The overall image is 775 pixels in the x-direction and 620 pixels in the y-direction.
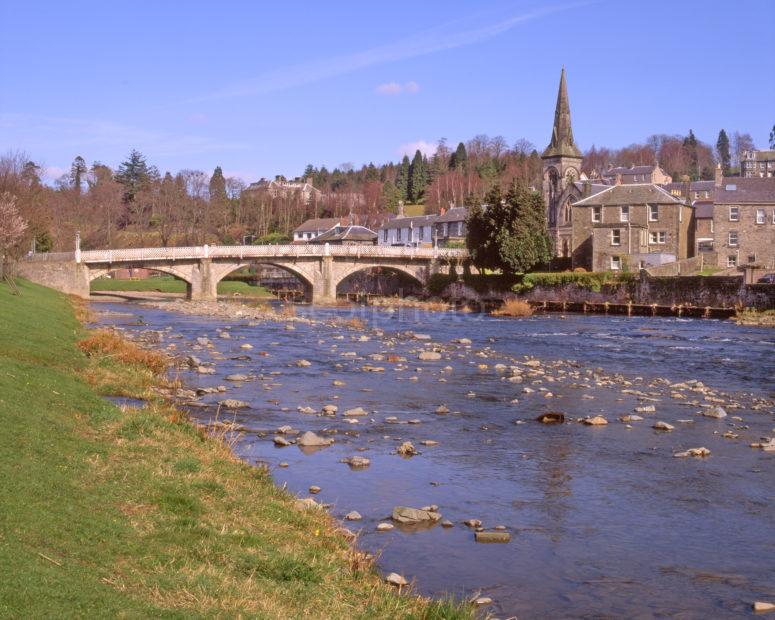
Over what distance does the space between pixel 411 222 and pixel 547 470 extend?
397 ft

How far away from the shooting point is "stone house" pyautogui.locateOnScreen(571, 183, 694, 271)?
276ft

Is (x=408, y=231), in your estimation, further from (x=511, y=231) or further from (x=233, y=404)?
(x=233, y=404)

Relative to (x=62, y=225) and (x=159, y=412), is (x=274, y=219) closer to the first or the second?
(x=62, y=225)

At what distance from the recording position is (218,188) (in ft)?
581

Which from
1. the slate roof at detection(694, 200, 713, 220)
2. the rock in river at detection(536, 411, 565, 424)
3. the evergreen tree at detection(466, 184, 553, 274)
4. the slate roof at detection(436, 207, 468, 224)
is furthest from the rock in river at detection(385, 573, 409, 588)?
the slate roof at detection(436, 207, 468, 224)

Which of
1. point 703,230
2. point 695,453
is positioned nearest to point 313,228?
point 703,230

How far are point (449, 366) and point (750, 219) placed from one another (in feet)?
204

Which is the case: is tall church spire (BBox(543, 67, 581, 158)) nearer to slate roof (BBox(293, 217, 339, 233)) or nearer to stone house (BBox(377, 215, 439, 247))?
stone house (BBox(377, 215, 439, 247))

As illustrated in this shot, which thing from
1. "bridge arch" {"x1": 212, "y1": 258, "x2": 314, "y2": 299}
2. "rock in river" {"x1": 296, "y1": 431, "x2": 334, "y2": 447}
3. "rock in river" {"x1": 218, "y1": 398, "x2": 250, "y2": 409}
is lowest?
"rock in river" {"x1": 296, "y1": 431, "x2": 334, "y2": 447}

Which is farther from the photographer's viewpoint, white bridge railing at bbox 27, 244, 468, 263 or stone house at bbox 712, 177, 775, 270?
stone house at bbox 712, 177, 775, 270

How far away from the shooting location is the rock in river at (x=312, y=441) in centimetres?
1827

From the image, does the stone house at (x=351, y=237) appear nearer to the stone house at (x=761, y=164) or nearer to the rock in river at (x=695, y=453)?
the stone house at (x=761, y=164)

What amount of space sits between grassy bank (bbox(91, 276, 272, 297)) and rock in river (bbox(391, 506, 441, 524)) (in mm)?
83044

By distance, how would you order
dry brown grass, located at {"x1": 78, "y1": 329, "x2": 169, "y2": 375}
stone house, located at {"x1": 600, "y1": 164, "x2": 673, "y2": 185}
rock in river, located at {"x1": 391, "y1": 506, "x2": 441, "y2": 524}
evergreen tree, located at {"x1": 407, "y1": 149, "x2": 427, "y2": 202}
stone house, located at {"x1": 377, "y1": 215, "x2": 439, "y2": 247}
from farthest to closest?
evergreen tree, located at {"x1": 407, "y1": 149, "x2": 427, "y2": 202}
stone house, located at {"x1": 600, "y1": 164, "x2": 673, "y2": 185}
stone house, located at {"x1": 377, "y1": 215, "x2": 439, "y2": 247}
dry brown grass, located at {"x1": 78, "y1": 329, "x2": 169, "y2": 375}
rock in river, located at {"x1": 391, "y1": 506, "x2": 441, "y2": 524}
